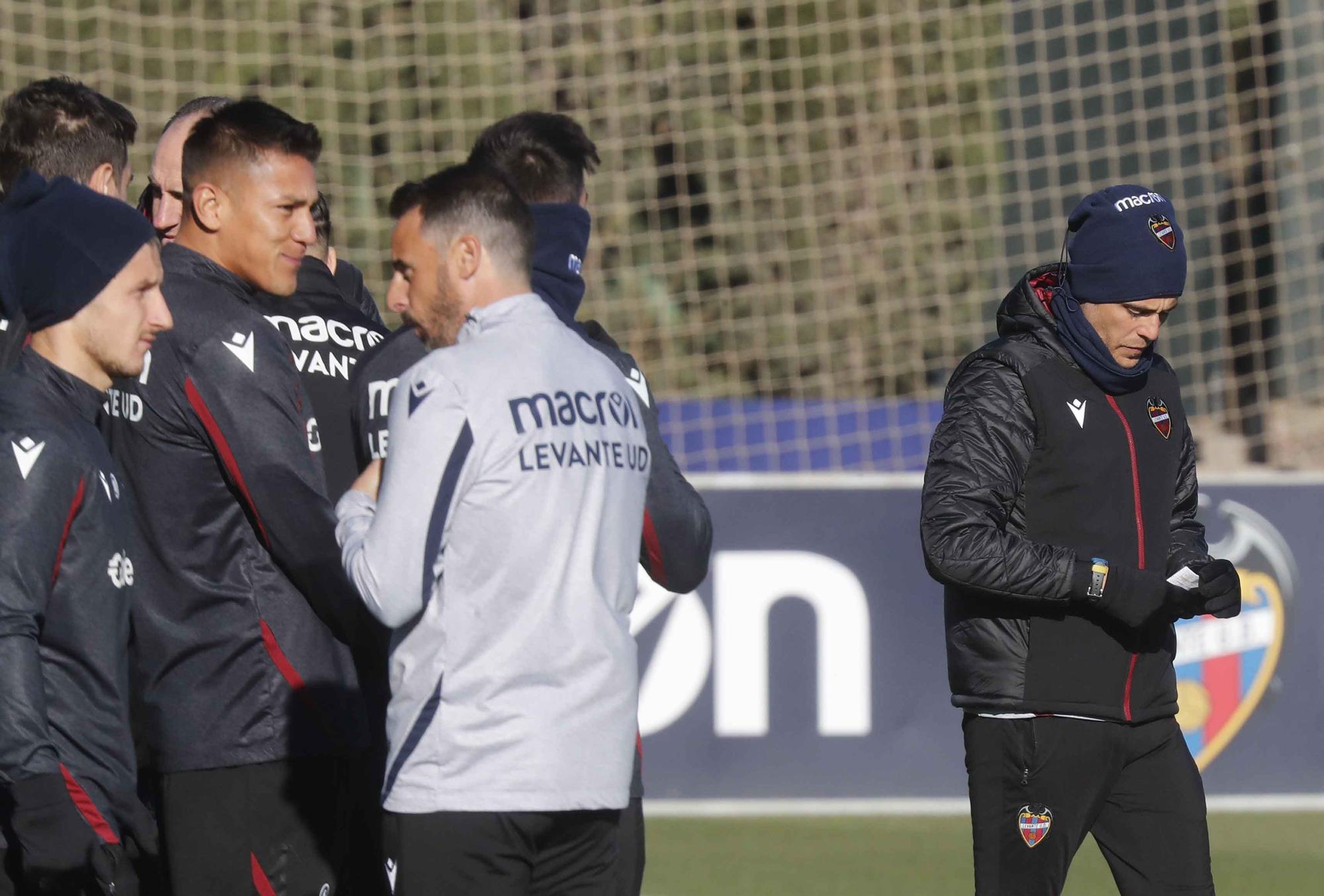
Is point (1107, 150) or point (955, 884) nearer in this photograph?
point (955, 884)

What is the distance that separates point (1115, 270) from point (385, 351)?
4.90 ft

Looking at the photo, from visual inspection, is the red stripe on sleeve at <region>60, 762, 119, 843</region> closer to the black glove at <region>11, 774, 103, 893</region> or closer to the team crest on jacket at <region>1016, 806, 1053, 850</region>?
the black glove at <region>11, 774, 103, 893</region>

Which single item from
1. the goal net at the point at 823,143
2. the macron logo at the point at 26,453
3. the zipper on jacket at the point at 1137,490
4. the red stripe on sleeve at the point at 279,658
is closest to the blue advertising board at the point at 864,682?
the goal net at the point at 823,143

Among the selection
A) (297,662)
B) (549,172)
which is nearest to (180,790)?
(297,662)

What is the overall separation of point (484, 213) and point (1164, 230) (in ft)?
5.24

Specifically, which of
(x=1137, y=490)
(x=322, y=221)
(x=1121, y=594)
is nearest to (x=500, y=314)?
(x=322, y=221)

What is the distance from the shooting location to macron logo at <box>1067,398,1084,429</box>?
3.98 meters

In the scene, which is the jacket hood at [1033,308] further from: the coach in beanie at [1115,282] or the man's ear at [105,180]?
the man's ear at [105,180]

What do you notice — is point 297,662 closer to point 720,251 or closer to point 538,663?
point 538,663

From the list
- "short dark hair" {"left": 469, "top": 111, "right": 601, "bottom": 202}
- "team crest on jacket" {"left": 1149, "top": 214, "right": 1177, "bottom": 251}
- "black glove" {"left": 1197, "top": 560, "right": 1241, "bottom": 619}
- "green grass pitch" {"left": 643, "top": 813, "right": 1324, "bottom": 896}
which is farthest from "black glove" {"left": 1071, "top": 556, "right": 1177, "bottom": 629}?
"green grass pitch" {"left": 643, "top": 813, "right": 1324, "bottom": 896}

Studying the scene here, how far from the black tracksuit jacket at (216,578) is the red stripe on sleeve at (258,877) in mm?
187

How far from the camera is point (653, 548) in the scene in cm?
352

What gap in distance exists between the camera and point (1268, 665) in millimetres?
7609

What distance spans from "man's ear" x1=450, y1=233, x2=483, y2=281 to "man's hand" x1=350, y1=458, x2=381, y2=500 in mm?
341
